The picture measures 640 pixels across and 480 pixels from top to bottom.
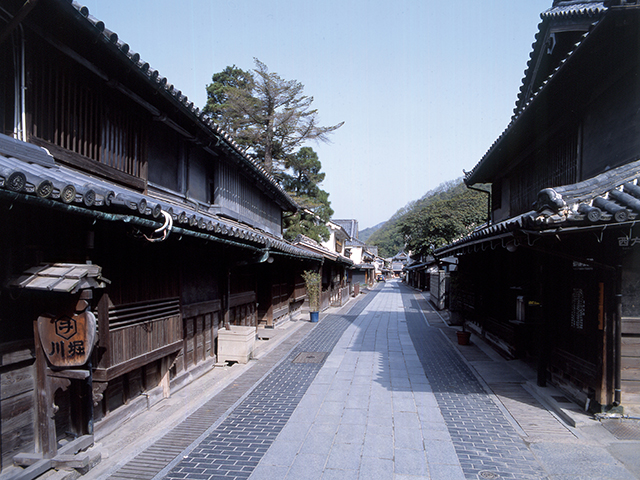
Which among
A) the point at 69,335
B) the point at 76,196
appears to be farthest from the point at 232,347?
the point at 76,196

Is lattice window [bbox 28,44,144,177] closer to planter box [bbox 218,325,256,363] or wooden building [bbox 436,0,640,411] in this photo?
planter box [bbox 218,325,256,363]

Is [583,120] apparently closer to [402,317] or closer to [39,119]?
[39,119]

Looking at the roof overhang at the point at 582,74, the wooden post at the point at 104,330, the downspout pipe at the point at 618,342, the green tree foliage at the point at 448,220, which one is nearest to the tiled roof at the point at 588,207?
the downspout pipe at the point at 618,342

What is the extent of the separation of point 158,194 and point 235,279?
4472mm

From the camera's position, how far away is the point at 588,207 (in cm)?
552

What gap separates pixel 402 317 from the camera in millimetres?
22562

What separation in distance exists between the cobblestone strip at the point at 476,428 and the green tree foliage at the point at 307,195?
1690 centimetres

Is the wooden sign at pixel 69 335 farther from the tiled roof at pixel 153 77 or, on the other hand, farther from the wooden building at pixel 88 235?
the tiled roof at pixel 153 77

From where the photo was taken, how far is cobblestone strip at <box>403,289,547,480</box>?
5305mm

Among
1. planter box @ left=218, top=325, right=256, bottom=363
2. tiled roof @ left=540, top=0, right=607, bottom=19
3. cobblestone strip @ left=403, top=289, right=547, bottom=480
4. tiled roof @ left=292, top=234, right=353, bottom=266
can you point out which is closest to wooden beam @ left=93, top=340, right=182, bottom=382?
planter box @ left=218, top=325, right=256, bottom=363

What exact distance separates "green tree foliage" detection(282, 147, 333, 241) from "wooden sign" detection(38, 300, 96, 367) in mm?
21872

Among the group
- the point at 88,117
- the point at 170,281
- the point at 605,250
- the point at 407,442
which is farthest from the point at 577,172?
the point at 88,117

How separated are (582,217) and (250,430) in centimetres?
615

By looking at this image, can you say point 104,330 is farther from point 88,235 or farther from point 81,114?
point 81,114
